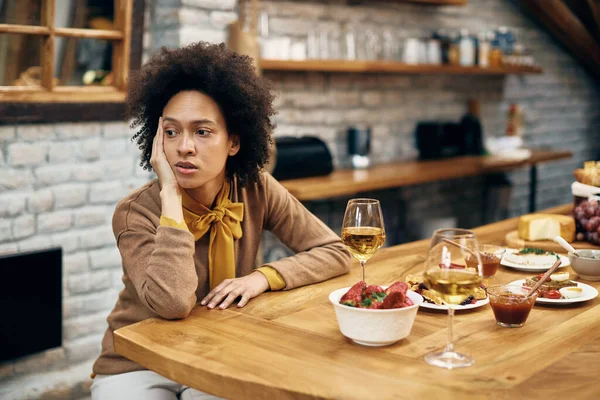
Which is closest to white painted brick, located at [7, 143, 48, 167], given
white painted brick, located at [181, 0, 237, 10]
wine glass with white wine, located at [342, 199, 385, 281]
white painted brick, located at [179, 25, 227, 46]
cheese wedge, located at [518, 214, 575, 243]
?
white painted brick, located at [179, 25, 227, 46]

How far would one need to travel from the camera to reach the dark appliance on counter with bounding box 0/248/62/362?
273 centimetres

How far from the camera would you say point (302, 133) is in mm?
4180

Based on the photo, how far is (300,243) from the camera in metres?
1.92

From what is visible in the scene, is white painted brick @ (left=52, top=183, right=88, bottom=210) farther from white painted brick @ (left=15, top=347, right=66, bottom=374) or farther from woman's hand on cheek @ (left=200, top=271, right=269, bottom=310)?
woman's hand on cheek @ (left=200, top=271, right=269, bottom=310)

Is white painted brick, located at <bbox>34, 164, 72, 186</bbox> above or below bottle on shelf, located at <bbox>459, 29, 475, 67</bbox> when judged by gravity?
below

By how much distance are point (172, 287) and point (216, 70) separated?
24.2 inches

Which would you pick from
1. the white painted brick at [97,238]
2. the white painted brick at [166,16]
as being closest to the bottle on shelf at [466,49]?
the white painted brick at [166,16]

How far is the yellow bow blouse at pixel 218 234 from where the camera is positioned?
169 centimetres

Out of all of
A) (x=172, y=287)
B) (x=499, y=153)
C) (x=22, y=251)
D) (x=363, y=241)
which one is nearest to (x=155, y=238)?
(x=172, y=287)

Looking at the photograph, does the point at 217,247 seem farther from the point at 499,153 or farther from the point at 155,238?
the point at 499,153

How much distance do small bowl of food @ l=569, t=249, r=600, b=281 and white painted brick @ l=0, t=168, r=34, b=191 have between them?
6.87 ft

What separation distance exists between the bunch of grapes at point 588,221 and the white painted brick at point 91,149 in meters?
1.96

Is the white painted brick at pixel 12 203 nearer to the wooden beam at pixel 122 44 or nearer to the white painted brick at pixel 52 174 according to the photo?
the white painted brick at pixel 52 174

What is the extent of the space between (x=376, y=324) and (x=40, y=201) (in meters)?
2.03
